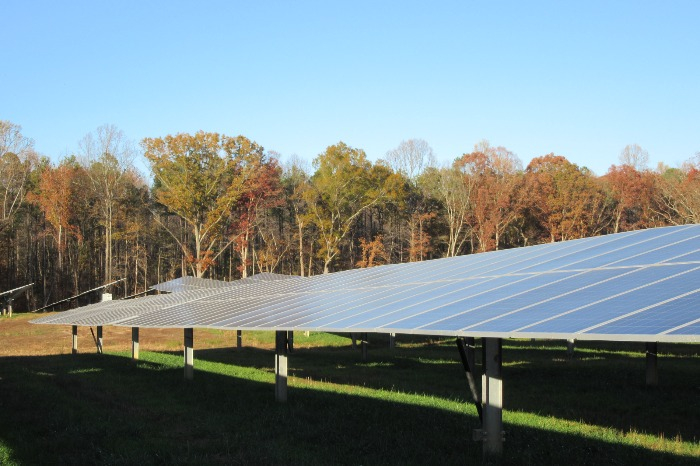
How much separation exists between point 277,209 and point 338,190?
14.5 m

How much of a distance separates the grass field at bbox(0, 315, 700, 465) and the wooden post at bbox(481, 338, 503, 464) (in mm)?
228

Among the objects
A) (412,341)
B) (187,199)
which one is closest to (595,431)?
(412,341)

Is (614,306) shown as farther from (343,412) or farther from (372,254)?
(372,254)

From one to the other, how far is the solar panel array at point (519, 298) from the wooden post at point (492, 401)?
694 mm

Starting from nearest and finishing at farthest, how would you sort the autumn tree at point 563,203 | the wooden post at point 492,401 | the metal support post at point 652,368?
1. the wooden post at point 492,401
2. the metal support post at point 652,368
3. the autumn tree at point 563,203

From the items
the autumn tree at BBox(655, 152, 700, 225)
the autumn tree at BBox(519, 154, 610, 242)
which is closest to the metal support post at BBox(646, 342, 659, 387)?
the autumn tree at BBox(655, 152, 700, 225)

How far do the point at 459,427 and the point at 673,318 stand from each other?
251 inches

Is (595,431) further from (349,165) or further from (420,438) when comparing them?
(349,165)

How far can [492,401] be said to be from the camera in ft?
35.3

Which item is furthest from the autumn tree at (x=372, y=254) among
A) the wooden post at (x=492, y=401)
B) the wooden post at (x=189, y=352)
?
the wooden post at (x=492, y=401)

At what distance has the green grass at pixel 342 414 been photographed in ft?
36.8

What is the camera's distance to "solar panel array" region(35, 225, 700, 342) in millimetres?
8359

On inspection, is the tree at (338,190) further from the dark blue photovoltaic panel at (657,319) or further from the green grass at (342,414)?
the dark blue photovoltaic panel at (657,319)

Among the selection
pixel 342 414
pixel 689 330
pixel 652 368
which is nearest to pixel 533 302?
pixel 689 330
